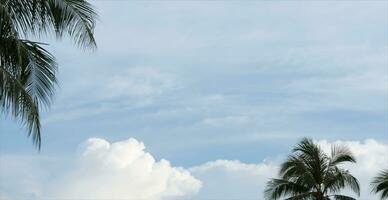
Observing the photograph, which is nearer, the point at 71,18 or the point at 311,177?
the point at 71,18

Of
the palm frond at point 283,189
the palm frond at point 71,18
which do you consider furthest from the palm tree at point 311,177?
the palm frond at point 71,18

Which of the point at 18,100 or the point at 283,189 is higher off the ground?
the point at 283,189

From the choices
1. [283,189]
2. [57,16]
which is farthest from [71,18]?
[283,189]

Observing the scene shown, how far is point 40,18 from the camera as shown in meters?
14.4

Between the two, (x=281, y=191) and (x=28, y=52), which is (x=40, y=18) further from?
(x=281, y=191)

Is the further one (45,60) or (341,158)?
(341,158)

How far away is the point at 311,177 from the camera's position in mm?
34625

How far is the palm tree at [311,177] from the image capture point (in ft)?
112

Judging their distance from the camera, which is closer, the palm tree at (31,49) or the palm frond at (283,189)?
the palm tree at (31,49)

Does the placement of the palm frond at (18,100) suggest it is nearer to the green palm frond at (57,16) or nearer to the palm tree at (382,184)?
the green palm frond at (57,16)

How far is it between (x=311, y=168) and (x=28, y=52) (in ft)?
76.8

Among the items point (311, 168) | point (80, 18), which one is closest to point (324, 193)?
point (311, 168)

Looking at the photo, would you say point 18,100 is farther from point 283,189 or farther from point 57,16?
point 283,189

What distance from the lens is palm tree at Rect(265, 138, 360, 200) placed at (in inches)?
1350
